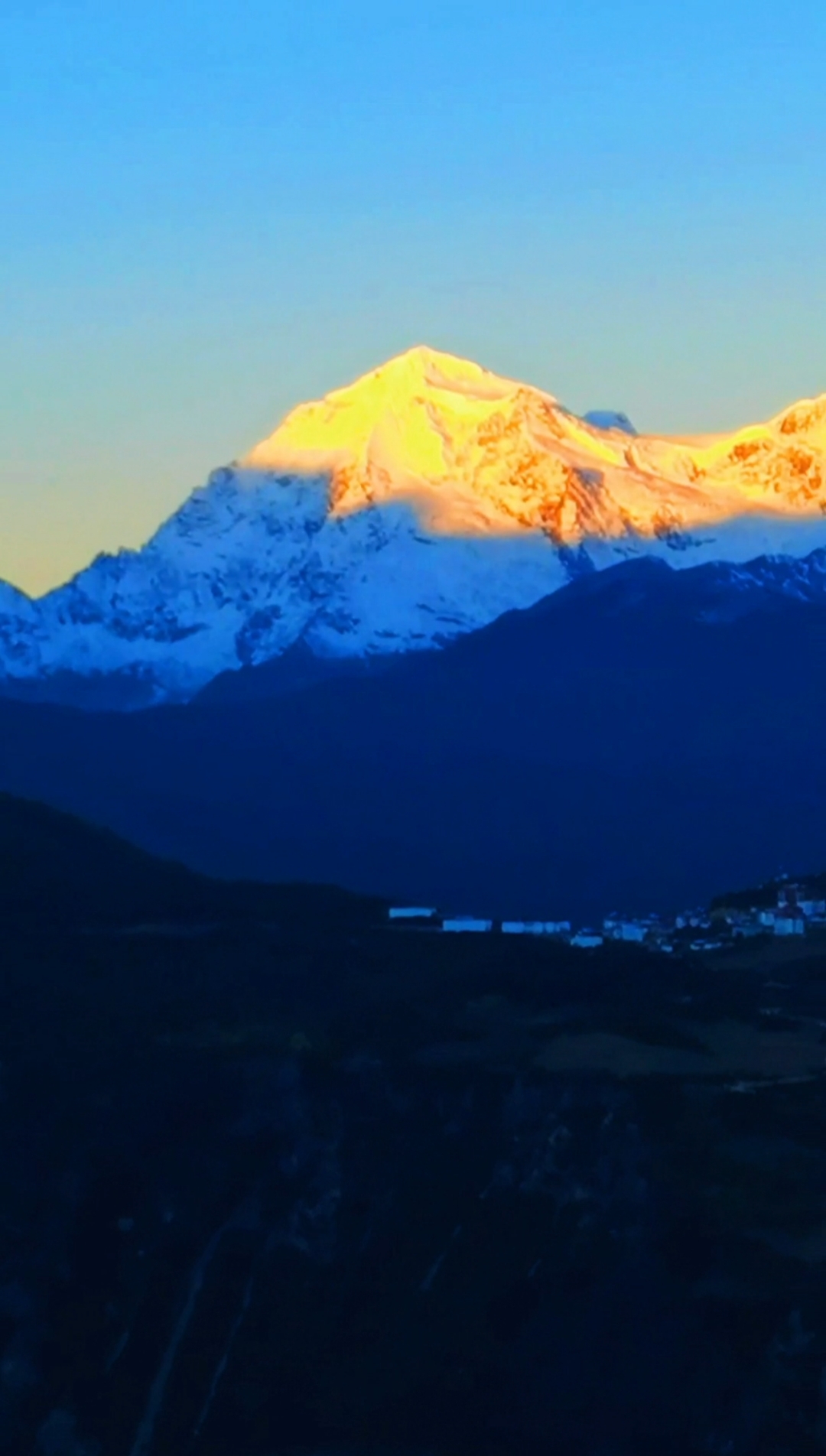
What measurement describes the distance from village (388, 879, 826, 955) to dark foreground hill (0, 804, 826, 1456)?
38.7 ft

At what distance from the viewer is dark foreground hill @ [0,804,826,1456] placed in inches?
2378

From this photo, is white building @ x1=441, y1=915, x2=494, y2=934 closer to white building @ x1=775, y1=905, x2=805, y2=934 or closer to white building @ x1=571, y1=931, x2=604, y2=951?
white building @ x1=571, y1=931, x2=604, y2=951

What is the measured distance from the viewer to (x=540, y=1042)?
7769 cm

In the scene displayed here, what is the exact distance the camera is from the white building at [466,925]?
337 feet

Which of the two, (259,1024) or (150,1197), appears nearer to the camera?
(150,1197)

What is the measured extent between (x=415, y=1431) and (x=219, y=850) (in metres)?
121

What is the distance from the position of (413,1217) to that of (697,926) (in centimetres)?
3961

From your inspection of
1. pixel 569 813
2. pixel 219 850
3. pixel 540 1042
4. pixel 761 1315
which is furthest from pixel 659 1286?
pixel 569 813

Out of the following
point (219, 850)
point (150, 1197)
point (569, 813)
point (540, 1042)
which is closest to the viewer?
point (150, 1197)

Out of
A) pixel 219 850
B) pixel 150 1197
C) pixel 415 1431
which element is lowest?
pixel 415 1431

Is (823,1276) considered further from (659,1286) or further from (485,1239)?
(485,1239)

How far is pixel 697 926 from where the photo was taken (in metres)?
106

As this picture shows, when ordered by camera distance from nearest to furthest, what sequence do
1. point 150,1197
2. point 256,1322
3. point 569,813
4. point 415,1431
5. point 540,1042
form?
point 415,1431 < point 256,1322 < point 150,1197 < point 540,1042 < point 569,813

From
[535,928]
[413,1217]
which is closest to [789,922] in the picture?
[535,928]
